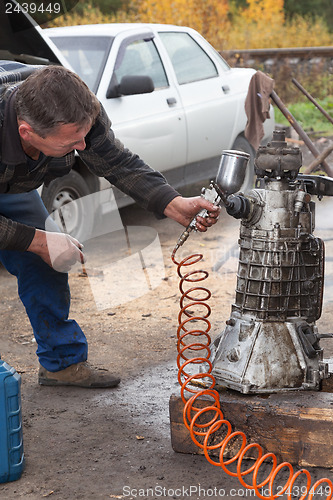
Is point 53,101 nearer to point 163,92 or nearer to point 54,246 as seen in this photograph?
point 54,246

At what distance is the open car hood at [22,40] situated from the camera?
5.17 m

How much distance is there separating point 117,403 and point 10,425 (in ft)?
2.75

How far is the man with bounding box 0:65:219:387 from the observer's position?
2.63m

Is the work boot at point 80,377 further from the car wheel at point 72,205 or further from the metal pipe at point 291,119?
the metal pipe at point 291,119

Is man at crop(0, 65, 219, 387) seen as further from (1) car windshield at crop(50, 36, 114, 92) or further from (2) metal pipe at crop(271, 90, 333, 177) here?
(1) car windshield at crop(50, 36, 114, 92)

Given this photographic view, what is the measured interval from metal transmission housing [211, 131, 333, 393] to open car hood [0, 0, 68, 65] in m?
2.94

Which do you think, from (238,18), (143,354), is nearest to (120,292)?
(143,354)

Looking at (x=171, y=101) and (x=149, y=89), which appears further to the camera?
(x=171, y=101)

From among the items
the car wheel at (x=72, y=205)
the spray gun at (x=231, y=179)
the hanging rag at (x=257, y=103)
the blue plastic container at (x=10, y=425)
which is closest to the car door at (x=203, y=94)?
the hanging rag at (x=257, y=103)

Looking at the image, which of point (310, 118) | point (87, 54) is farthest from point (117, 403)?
point (310, 118)

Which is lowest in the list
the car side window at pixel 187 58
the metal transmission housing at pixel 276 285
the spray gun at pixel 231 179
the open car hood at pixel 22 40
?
the metal transmission housing at pixel 276 285

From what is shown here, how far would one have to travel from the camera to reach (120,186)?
11.2 feet

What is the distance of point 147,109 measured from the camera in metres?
6.29

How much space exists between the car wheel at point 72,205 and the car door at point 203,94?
1454mm
